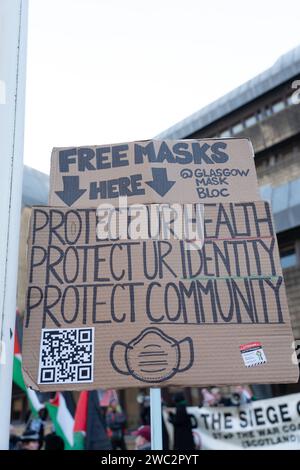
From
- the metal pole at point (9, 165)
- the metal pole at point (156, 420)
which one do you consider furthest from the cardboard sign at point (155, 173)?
the metal pole at point (156, 420)

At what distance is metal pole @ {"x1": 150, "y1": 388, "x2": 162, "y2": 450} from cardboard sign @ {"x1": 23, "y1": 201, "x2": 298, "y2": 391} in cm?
14

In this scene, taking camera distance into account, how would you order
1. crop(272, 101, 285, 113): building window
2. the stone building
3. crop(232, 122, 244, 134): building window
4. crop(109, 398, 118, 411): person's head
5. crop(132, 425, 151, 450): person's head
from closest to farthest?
crop(132, 425, 151, 450): person's head, crop(109, 398, 118, 411): person's head, the stone building, crop(272, 101, 285, 113): building window, crop(232, 122, 244, 134): building window

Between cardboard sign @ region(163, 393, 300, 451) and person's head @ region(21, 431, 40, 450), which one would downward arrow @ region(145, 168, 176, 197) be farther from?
person's head @ region(21, 431, 40, 450)

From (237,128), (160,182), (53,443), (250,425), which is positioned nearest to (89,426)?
(250,425)

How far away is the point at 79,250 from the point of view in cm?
194

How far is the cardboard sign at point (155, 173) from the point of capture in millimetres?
2109

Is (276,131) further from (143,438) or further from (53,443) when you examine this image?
(53,443)

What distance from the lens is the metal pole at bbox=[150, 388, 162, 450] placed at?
1751mm

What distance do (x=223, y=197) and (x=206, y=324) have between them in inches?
23.6

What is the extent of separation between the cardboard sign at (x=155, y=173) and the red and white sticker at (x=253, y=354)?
0.66 metres

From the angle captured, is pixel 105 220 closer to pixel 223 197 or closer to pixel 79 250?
pixel 79 250

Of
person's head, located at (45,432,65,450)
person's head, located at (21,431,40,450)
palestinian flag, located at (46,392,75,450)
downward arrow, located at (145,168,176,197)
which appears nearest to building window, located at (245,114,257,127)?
palestinian flag, located at (46,392,75,450)

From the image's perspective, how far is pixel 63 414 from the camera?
6402 mm

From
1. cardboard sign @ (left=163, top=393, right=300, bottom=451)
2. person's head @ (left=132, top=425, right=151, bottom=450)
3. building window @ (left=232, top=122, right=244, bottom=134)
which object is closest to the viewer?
person's head @ (left=132, top=425, right=151, bottom=450)
